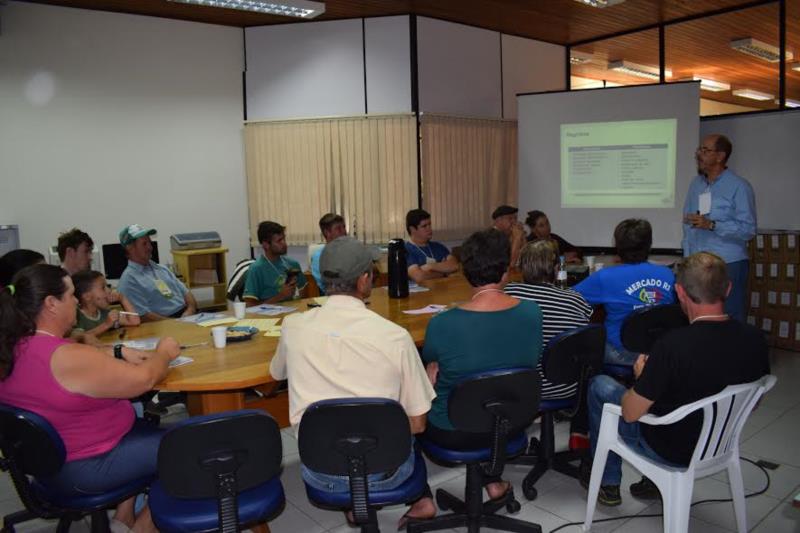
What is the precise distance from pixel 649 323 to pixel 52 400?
8.38 feet

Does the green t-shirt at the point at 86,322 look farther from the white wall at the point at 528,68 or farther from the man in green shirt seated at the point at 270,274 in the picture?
the white wall at the point at 528,68

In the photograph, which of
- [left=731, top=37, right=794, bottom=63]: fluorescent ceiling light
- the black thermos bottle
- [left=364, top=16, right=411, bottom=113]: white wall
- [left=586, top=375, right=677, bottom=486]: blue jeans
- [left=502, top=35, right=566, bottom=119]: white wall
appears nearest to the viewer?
[left=586, top=375, right=677, bottom=486]: blue jeans

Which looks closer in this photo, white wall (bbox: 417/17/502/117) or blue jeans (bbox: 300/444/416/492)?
blue jeans (bbox: 300/444/416/492)

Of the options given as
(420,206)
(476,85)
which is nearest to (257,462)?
(420,206)

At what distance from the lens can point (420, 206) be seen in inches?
254

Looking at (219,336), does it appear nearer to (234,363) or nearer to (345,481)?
(234,363)

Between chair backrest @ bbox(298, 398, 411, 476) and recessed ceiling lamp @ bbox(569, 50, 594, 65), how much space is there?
6.95 metres

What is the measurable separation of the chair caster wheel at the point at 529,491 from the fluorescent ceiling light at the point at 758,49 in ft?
19.8

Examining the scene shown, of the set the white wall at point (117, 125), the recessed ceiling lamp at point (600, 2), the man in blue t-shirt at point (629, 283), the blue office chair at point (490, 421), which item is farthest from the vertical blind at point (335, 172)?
the blue office chair at point (490, 421)

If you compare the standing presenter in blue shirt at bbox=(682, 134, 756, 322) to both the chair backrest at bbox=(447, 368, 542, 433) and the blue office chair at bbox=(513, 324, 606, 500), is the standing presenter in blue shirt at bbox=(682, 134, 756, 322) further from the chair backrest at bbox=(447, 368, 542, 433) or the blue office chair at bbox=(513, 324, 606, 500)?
the chair backrest at bbox=(447, 368, 542, 433)

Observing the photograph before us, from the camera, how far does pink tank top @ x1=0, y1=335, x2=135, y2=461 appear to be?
6.53 ft

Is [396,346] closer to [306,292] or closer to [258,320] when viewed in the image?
[258,320]

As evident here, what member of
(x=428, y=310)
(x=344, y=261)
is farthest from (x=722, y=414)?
(x=428, y=310)

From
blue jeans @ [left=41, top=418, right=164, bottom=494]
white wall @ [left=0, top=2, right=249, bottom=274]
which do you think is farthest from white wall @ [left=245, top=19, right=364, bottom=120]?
blue jeans @ [left=41, top=418, right=164, bottom=494]
